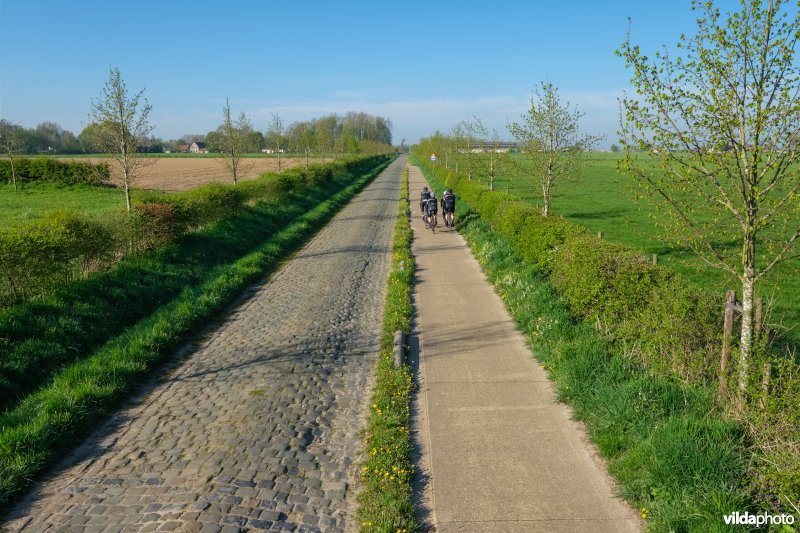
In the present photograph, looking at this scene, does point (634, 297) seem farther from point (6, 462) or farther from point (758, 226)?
point (6, 462)

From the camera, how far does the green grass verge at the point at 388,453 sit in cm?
454

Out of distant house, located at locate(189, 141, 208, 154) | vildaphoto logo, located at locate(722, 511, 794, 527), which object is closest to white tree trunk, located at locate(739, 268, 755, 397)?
vildaphoto logo, located at locate(722, 511, 794, 527)

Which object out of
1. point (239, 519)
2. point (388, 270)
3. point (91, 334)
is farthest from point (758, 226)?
point (388, 270)

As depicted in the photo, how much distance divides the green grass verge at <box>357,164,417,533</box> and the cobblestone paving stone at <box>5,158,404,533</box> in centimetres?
17

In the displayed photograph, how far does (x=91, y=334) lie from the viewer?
8.83 meters

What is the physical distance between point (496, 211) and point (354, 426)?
492 inches

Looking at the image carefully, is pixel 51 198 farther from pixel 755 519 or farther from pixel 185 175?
pixel 755 519

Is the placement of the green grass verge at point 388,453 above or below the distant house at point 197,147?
below

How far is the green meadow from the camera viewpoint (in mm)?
8102

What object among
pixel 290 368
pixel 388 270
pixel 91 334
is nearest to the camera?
pixel 290 368

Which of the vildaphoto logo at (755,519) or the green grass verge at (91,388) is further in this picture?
the green grass verge at (91,388)

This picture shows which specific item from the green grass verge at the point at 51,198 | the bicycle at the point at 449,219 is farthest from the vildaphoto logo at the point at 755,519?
the green grass verge at the point at 51,198

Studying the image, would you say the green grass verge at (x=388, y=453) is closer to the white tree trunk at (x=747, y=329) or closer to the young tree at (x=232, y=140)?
the white tree trunk at (x=747, y=329)

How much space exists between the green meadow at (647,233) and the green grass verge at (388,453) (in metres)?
3.26
